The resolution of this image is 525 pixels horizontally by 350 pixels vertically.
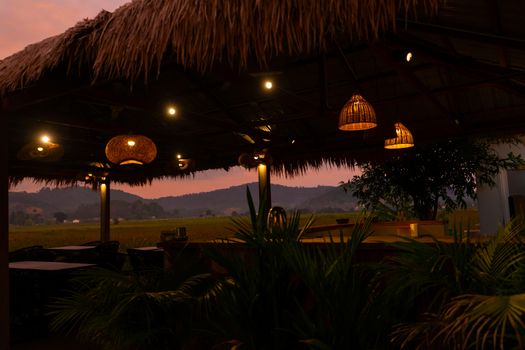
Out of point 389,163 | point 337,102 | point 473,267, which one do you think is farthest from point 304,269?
point 389,163

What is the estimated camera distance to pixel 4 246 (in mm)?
3117

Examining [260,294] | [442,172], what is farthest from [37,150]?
[442,172]

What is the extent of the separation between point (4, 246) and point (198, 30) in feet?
7.37

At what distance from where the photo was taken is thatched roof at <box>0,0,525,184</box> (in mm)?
2332

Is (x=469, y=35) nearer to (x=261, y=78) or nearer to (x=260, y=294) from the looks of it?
(x=261, y=78)

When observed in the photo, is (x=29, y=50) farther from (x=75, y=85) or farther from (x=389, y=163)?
(x=389, y=163)

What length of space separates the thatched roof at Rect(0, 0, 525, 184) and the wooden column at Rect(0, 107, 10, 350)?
341mm

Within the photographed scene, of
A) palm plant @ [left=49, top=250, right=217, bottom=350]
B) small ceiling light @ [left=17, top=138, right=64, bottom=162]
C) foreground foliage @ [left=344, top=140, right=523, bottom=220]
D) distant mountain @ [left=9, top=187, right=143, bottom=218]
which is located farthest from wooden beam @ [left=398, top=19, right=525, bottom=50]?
distant mountain @ [left=9, top=187, right=143, bottom=218]

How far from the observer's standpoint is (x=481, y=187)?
6895 mm

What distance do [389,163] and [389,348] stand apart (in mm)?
5277

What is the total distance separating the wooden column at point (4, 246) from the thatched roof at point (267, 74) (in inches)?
13.4

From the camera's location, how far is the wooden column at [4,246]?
302 centimetres

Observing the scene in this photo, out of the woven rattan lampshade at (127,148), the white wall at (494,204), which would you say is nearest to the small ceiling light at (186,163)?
the woven rattan lampshade at (127,148)

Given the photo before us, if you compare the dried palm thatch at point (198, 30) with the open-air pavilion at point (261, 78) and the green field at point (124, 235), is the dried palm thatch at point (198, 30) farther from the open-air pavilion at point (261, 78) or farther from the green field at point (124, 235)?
the green field at point (124, 235)
